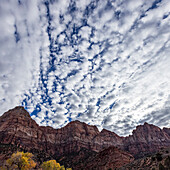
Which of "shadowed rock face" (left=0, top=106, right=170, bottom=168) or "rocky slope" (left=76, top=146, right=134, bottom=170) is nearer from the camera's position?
"rocky slope" (left=76, top=146, right=134, bottom=170)

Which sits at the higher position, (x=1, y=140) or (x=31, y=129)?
(x=31, y=129)

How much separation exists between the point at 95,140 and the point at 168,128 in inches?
4364

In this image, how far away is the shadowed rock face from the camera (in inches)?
3773

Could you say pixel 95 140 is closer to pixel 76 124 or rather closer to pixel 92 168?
pixel 76 124

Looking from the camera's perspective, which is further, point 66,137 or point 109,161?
point 66,137

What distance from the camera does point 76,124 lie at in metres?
152

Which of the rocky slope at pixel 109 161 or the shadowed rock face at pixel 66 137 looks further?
the shadowed rock face at pixel 66 137

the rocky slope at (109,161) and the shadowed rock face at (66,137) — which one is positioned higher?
the shadowed rock face at (66,137)

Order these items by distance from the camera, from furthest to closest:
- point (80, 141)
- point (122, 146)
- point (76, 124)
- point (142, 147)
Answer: point (122, 146) < point (76, 124) < point (142, 147) < point (80, 141)

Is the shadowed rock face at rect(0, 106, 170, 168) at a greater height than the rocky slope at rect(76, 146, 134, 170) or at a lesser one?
greater

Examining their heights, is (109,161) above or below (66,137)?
below

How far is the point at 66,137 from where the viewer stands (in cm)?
13538

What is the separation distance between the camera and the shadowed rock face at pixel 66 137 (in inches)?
3773

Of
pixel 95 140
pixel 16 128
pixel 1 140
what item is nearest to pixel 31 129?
pixel 16 128
